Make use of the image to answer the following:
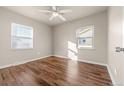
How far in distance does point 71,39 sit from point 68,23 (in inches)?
37.7

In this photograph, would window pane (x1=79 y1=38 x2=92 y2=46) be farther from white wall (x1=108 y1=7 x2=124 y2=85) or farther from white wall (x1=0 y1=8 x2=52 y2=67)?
white wall (x1=108 y1=7 x2=124 y2=85)

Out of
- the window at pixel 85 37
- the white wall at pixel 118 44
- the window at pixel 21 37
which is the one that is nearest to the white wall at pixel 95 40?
the window at pixel 85 37

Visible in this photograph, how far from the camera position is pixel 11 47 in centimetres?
366

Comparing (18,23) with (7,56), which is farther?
(18,23)

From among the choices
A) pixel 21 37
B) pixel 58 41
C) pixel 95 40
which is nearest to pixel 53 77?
pixel 95 40

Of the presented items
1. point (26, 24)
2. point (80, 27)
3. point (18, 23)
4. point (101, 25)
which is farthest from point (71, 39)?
point (18, 23)

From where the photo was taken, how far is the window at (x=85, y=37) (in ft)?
14.2

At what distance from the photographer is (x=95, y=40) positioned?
409cm

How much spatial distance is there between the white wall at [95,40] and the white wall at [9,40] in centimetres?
83

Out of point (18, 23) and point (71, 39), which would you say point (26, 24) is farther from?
point (71, 39)

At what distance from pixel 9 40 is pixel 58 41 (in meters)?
3.19

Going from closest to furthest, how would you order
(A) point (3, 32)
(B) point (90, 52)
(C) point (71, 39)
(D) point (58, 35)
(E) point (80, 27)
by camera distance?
(A) point (3, 32) → (B) point (90, 52) → (E) point (80, 27) → (C) point (71, 39) → (D) point (58, 35)

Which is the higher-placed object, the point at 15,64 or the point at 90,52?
the point at 90,52

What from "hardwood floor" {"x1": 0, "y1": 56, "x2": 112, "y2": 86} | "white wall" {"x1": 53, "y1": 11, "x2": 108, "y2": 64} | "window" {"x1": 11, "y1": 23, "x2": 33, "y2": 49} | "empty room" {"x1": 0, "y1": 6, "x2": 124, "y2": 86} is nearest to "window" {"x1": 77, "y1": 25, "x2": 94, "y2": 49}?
"empty room" {"x1": 0, "y1": 6, "x2": 124, "y2": 86}
